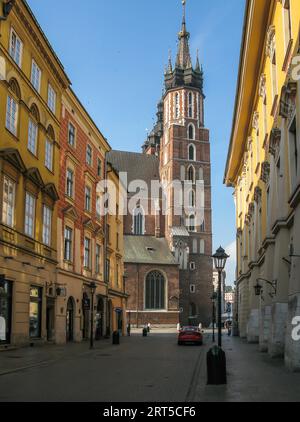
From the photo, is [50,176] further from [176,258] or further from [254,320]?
[176,258]

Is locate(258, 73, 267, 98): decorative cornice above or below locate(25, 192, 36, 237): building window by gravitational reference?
above

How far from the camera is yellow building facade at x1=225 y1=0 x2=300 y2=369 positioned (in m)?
16.1

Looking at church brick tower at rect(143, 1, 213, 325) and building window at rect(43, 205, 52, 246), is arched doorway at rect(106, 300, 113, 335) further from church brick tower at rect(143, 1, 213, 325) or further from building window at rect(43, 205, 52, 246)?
church brick tower at rect(143, 1, 213, 325)

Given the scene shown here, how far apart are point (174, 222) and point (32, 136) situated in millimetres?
68595

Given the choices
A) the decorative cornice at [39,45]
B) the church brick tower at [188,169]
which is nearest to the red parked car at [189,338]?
the decorative cornice at [39,45]

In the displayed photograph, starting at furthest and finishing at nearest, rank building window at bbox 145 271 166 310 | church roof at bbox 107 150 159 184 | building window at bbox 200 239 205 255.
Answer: church roof at bbox 107 150 159 184 < building window at bbox 200 239 205 255 < building window at bbox 145 271 166 310

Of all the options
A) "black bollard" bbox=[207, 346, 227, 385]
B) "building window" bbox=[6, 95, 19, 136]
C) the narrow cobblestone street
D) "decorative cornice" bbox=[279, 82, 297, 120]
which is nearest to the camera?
the narrow cobblestone street

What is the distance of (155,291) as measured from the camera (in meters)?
84.4

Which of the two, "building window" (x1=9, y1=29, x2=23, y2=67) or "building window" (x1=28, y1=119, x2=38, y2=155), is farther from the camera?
"building window" (x1=28, y1=119, x2=38, y2=155)

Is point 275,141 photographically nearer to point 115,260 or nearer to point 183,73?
point 115,260

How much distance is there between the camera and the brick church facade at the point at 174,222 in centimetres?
8400

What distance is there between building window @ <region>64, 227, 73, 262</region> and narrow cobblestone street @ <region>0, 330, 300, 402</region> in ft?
38.5

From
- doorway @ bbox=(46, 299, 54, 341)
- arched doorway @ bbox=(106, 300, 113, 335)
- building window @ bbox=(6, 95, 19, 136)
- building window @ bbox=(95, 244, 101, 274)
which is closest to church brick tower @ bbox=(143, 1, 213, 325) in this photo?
arched doorway @ bbox=(106, 300, 113, 335)

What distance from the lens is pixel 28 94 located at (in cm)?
2595
